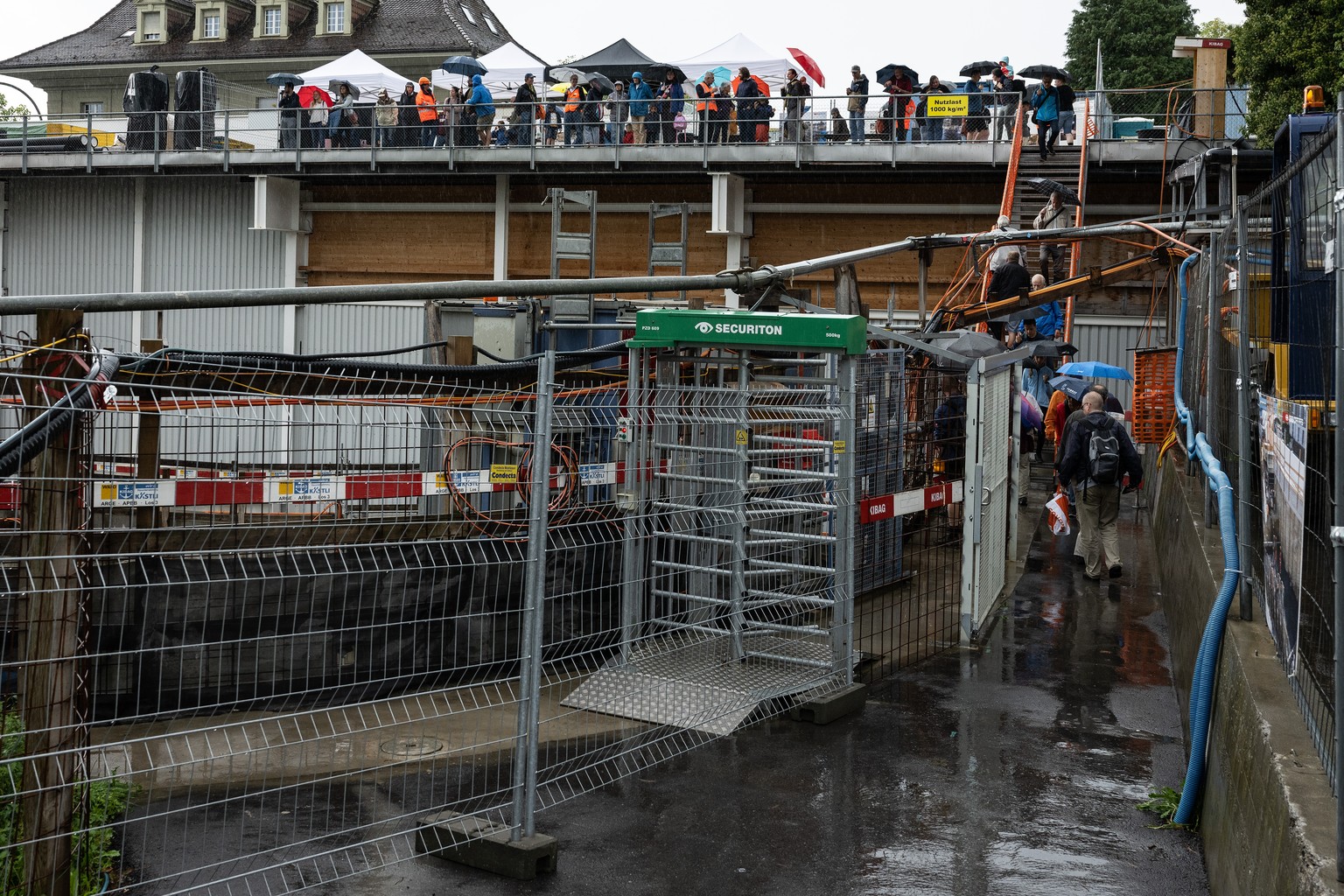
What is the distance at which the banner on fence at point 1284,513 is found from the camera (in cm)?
495

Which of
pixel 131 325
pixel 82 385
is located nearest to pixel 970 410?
pixel 82 385

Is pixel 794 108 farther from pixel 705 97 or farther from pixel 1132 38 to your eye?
pixel 1132 38

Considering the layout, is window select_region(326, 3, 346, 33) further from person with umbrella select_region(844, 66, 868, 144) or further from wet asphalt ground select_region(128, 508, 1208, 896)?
wet asphalt ground select_region(128, 508, 1208, 896)

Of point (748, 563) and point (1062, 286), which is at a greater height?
point (1062, 286)

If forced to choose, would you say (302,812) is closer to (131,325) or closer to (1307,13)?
(1307,13)

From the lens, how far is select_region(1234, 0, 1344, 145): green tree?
78.3 ft

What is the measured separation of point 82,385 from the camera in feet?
15.0

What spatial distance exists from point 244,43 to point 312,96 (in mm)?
29313

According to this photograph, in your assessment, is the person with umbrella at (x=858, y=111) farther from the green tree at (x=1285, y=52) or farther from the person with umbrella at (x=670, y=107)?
the green tree at (x=1285, y=52)

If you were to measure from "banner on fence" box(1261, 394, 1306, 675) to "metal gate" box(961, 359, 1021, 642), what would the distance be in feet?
15.7

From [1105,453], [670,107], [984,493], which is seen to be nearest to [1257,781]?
[984,493]

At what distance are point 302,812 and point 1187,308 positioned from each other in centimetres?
1033

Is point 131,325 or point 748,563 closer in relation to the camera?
point 748,563

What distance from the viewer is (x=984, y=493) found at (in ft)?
37.8
